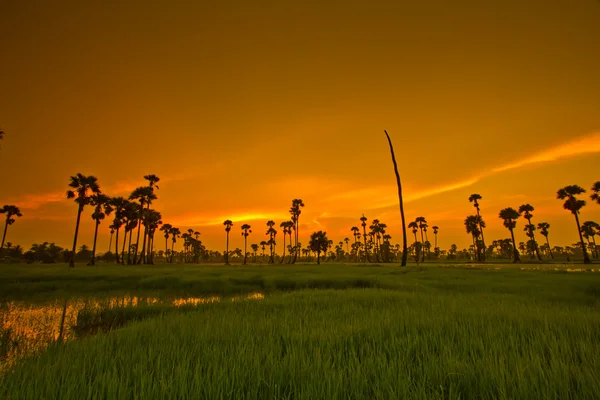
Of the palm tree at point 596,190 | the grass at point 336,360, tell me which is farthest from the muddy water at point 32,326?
the palm tree at point 596,190

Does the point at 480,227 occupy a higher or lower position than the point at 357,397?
higher

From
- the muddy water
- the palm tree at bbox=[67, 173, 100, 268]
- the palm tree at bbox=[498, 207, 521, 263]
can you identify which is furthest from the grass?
the palm tree at bbox=[498, 207, 521, 263]

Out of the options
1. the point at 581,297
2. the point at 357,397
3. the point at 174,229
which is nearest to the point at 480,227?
the point at 581,297

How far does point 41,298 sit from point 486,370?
66.1 ft

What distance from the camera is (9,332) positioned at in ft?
24.8

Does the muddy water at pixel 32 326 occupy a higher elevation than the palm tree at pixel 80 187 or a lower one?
lower

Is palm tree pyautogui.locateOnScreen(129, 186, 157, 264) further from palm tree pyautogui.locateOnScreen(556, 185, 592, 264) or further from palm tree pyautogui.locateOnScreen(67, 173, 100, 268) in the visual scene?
palm tree pyautogui.locateOnScreen(556, 185, 592, 264)

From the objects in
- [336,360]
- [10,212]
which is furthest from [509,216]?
[10,212]

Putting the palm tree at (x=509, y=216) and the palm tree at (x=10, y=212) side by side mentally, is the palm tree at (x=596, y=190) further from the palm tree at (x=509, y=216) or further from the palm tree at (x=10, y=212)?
the palm tree at (x=10, y=212)

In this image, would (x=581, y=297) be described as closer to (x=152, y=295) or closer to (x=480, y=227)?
(x=152, y=295)

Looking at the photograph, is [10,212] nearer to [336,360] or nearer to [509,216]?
[336,360]

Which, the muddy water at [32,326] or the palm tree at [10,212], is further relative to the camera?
the palm tree at [10,212]

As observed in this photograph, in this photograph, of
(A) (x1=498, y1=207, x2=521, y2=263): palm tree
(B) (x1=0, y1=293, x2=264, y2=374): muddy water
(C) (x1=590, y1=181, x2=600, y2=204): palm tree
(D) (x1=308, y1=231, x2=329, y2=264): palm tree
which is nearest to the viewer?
(B) (x1=0, y1=293, x2=264, y2=374): muddy water

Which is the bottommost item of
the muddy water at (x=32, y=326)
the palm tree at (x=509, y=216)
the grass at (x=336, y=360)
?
the muddy water at (x=32, y=326)
